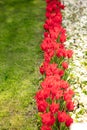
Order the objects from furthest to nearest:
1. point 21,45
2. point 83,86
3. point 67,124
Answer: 1. point 21,45
2. point 83,86
3. point 67,124

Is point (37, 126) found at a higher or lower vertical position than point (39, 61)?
lower

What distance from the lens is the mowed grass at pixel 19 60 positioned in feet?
23.8

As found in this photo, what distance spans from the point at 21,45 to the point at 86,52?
2217mm

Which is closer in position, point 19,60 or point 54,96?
point 54,96

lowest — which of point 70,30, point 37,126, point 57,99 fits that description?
point 37,126

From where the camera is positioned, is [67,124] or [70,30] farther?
[70,30]

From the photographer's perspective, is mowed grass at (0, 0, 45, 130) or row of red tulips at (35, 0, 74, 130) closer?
row of red tulips at (35, 0, 74, 130)

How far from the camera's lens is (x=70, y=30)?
38.7ft

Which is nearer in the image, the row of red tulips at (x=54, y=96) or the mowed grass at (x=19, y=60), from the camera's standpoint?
the row of red tulips at (x=54, y=96)

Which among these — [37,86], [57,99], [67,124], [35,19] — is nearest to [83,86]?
[37,86]

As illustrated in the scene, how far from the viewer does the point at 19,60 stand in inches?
386

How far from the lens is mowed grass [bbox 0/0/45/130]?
23.8 ft

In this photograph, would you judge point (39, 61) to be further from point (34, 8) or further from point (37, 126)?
point (34, 8)

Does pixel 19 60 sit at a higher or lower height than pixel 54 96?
higher
